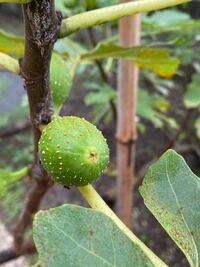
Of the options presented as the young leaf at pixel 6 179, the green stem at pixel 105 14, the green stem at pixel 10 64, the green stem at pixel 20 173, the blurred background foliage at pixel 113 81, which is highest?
the green stem at pixel 105 14

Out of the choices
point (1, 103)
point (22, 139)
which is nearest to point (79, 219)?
point (22, 139)

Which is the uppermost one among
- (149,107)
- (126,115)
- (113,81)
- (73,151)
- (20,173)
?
(73,151)

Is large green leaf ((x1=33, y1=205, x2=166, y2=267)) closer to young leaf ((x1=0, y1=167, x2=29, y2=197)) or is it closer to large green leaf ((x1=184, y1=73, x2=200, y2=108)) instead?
young leaf ((x1=0, y1=167, x2=29, y2=197))

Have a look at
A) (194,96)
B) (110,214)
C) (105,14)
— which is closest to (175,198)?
(110,214)

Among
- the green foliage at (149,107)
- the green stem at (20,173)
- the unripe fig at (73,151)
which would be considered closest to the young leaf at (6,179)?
the green stem at (20,173)

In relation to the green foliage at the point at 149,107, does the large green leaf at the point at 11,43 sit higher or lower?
higher

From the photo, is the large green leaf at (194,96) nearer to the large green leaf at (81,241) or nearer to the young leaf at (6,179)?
the young leaf at (6,179)

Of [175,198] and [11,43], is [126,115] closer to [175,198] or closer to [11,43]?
[11,43]
